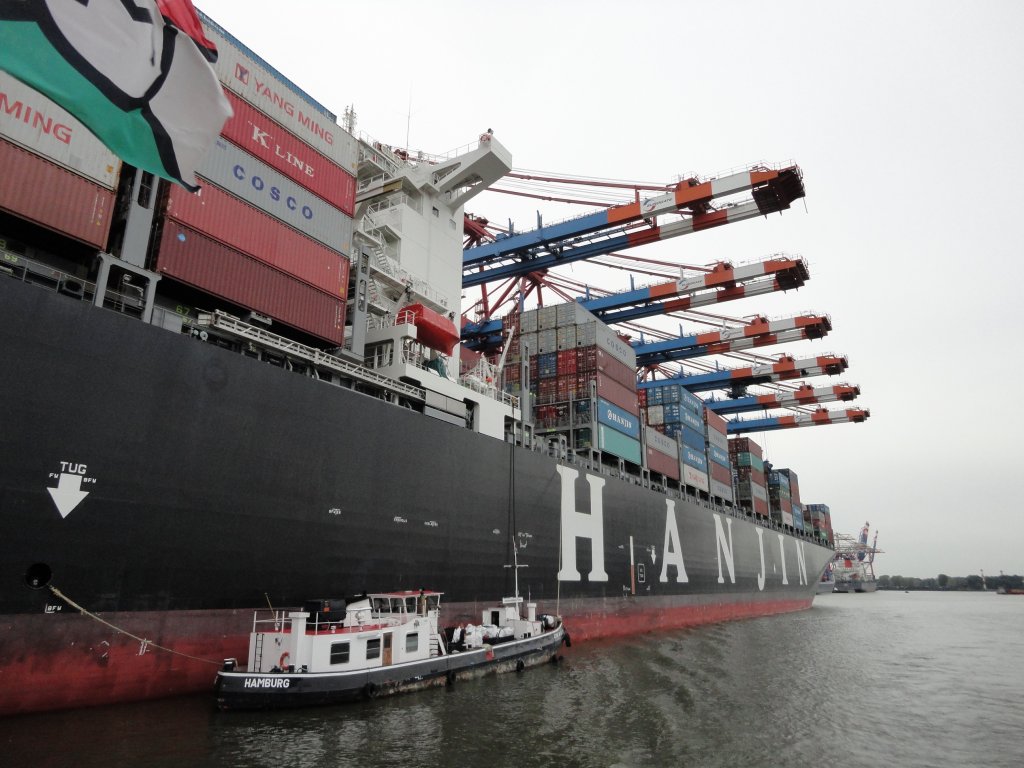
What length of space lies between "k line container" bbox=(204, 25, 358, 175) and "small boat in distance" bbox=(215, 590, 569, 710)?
12.6 metres

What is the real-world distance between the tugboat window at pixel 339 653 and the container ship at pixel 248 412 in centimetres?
165

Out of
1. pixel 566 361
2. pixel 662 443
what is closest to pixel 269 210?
pixel 566 361

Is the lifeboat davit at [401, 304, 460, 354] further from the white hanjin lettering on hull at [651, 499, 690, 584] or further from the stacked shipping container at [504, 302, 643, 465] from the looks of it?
the white hanjin lettering on hull at [651, 499, 690, 584]

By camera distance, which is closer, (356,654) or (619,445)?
(356,654)

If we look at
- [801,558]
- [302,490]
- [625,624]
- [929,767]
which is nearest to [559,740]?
[929,767]

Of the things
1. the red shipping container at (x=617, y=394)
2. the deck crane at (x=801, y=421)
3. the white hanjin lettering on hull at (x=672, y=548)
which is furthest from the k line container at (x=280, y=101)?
the deck crane at (x=801, y=421)

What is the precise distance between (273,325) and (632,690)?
42.0 ft

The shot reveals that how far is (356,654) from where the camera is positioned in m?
13.1

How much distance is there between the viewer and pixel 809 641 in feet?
93.0

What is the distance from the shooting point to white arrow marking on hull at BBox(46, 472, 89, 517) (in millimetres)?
10188

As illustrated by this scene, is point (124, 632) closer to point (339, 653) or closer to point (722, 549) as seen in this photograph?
point (339, 653)

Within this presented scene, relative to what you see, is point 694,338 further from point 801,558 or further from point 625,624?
point 801,558

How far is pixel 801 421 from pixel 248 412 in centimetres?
4871

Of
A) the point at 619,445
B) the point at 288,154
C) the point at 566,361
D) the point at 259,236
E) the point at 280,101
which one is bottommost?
the point at 619,445
